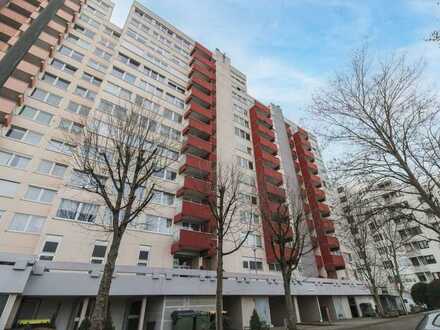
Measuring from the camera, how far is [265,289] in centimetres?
1945

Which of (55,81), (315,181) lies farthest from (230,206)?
(315,181)

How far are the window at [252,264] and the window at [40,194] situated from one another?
17843 mm

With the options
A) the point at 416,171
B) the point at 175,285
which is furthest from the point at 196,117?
the point at 416,171

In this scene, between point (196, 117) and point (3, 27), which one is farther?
point (196, 117)

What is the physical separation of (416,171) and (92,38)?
34833 mm

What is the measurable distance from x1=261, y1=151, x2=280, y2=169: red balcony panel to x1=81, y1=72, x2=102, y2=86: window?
869 inches

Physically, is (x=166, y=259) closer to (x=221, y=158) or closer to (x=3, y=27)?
(x=221, y=158)

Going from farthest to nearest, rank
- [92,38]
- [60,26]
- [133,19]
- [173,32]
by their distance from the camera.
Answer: [173,32], [133,19], [92,38], [60,26]

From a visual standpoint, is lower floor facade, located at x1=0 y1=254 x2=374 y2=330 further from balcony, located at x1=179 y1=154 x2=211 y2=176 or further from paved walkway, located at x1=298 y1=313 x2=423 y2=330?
balcony, located at x1=179 y1=154 x2=211 y2=176

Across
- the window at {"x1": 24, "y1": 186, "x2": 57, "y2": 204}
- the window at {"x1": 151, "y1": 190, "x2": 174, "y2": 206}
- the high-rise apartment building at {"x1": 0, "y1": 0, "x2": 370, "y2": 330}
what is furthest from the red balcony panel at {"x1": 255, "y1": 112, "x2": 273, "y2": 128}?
the window at {"x1": 24, "y1": 186, "x2": 57, "y2": 204}

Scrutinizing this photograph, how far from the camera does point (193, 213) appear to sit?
2117cm

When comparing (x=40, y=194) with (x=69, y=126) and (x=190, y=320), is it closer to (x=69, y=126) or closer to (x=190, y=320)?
(x=69, y=126)

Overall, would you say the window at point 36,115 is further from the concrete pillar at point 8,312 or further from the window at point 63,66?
the concrete pillar at point 8,312

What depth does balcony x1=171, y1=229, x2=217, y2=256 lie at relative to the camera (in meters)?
19.2
